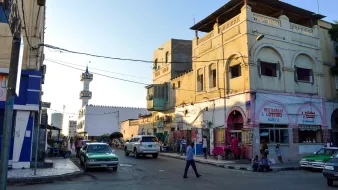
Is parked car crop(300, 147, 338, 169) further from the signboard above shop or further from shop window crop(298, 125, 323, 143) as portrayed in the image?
shop window crop(298, 125, 323, 143)

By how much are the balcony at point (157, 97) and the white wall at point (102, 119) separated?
41.2m

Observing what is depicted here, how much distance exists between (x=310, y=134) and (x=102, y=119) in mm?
Answer: 57758

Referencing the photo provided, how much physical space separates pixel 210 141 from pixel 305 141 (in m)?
7.81

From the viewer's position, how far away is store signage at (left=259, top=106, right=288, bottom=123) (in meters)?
22.4

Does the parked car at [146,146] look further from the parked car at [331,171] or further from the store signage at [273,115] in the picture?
the parked car at [331,171]

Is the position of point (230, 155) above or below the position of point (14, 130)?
below

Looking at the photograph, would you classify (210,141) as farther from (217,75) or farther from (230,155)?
(217,75)

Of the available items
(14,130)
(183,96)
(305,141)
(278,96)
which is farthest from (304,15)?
(14,130)

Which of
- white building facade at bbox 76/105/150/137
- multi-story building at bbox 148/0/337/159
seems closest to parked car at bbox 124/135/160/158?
multi-story building at bbox 148/0/337/159

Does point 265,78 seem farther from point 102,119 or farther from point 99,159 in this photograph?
point 102,119

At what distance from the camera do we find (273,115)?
22.9 meters

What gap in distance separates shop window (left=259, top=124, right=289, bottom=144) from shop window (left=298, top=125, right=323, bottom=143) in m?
1.71

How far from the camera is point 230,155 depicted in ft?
75.6

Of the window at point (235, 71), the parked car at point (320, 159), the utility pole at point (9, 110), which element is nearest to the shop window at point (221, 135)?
the window at point (235, 71)
